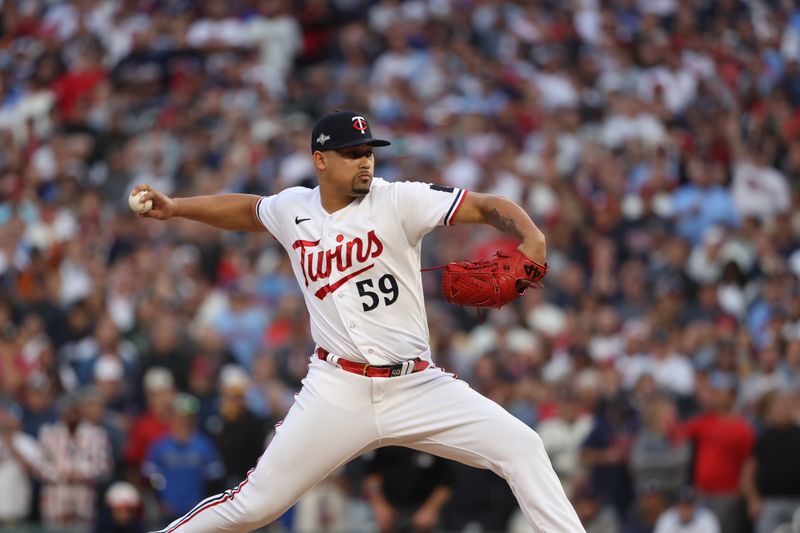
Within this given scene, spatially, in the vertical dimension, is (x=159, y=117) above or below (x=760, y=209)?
above

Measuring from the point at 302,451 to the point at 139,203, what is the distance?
1440 millimetres

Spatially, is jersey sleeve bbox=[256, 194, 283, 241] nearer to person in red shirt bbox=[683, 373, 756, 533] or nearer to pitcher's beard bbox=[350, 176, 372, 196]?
pitcher's beard bbox=[350, 176, 372, 196]

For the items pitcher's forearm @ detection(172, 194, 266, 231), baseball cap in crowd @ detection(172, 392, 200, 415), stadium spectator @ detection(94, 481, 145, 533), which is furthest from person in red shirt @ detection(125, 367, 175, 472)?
pitcher's forearm @ detection(172, 194, 266, 231)

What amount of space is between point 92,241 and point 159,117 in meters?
2.89

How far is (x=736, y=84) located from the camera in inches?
602

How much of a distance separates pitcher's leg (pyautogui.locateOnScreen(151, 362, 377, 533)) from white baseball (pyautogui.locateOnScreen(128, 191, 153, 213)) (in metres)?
1.18

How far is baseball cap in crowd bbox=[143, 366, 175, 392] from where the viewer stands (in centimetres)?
1227

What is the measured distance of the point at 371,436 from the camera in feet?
21.5

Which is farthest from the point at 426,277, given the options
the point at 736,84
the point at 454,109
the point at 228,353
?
the point at 736,84

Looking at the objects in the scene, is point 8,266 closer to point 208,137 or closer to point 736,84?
point 208,137

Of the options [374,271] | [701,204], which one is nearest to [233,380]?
[701,204]

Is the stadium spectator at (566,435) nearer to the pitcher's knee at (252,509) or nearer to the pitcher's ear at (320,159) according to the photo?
the pitcher's knee at (252,509)

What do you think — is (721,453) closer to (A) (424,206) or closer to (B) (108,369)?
(A) (424,206)

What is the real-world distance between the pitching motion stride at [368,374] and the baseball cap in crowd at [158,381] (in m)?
5.65
